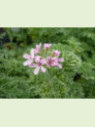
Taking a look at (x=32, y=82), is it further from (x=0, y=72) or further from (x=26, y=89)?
(x=0, y=72)

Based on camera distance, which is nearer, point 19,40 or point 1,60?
point 1,60

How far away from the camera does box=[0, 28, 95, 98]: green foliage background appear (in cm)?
231

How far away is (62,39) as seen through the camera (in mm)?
3135

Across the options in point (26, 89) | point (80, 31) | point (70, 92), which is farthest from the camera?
point (80, 31)

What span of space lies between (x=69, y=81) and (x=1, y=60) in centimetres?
64

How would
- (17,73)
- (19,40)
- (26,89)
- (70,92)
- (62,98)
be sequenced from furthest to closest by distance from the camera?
(19,40), (17,73), (26,89), (70,92), (62,98)

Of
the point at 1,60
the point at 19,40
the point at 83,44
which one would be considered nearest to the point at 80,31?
the point at 83,44

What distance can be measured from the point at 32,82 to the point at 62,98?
1.84ft

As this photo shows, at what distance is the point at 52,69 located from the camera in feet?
7.68

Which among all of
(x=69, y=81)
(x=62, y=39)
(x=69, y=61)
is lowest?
(x=69, y=81)

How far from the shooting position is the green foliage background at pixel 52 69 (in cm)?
231

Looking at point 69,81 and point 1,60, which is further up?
point 1,60

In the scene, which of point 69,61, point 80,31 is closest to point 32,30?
point 80,31

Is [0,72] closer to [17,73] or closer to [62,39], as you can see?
[17,73]
